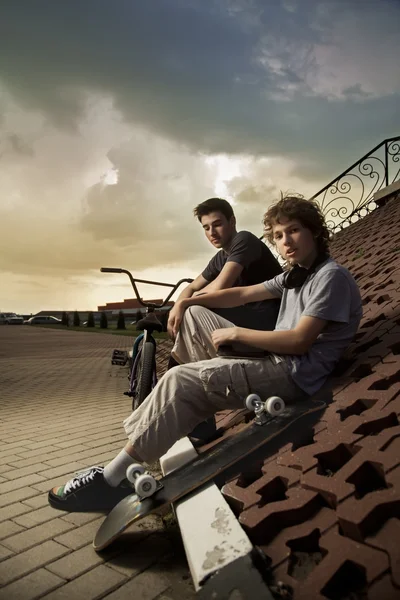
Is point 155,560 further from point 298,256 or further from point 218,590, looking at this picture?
point 298,256

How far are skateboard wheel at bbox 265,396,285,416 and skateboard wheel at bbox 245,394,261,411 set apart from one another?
0.34 feet

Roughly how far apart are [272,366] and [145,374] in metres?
1.73

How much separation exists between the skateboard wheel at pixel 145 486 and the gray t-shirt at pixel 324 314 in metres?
0.90

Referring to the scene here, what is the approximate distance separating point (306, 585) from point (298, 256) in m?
1.65

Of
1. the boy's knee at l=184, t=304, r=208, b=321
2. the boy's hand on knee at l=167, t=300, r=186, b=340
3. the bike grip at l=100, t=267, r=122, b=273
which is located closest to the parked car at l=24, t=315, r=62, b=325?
the bike grip at l=100, t=267, r=122, b=273

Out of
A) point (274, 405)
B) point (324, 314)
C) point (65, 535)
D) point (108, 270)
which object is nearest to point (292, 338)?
point (324, 314)

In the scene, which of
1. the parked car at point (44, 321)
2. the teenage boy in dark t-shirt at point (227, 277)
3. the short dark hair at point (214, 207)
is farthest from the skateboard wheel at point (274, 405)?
the parked car at point (44, 321)

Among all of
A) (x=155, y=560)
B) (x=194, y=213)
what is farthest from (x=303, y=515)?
(x=194, y=213)

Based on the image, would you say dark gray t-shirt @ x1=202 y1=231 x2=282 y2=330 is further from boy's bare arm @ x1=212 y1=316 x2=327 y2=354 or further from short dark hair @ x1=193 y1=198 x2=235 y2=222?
boy's bare arm @ x1=212 y1=316 x2=327 y2=354

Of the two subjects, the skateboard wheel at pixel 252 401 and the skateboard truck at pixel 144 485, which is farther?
the skateboard wheel at pixel 252 401

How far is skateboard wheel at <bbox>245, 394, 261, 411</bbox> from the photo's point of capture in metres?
2.43

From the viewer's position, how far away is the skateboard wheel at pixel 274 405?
233cm

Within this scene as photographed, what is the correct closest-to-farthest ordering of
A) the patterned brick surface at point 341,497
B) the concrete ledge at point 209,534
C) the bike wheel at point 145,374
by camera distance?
1. the patterned brick surface at point 341,497
2. the concrete ledge at point 209,534
3. the bike wheel at point 145,374

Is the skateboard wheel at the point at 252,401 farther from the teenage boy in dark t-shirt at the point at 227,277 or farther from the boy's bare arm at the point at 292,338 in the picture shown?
the teenage boy in dark t-shirt at the point at 227,277
